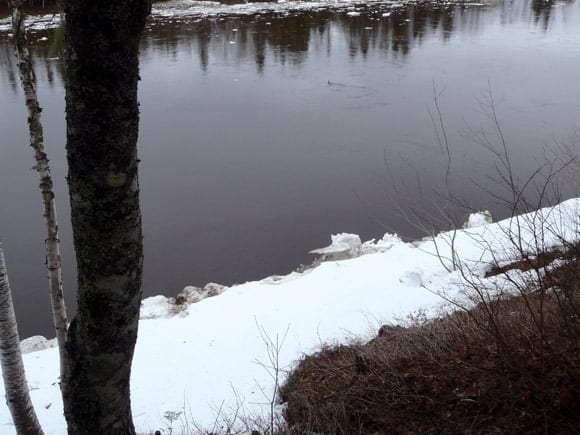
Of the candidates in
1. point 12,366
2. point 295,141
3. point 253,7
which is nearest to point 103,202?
point 12,366

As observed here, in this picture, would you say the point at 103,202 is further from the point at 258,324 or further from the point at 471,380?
the point at 258,324

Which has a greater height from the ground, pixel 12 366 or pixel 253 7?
pixel 253 7

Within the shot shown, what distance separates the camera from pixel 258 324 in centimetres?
578

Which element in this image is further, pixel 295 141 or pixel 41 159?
pixel 295 141

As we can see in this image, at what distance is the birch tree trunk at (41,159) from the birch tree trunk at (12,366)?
0.78 ft

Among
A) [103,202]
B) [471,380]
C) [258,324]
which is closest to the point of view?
[103,202]

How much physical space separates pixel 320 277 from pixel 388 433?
4299mm

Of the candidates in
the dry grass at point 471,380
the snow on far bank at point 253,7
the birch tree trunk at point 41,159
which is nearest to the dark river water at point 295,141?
the birch tree trunk at point 41,159

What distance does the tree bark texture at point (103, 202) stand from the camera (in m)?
1.29

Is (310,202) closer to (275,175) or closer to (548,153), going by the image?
(275,175)

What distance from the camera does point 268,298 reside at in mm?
6254

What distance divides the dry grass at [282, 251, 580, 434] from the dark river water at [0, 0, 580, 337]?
73cm

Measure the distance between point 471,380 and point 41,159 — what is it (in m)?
2.61

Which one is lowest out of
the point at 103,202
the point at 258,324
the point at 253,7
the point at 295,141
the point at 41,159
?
the point at 258,324
